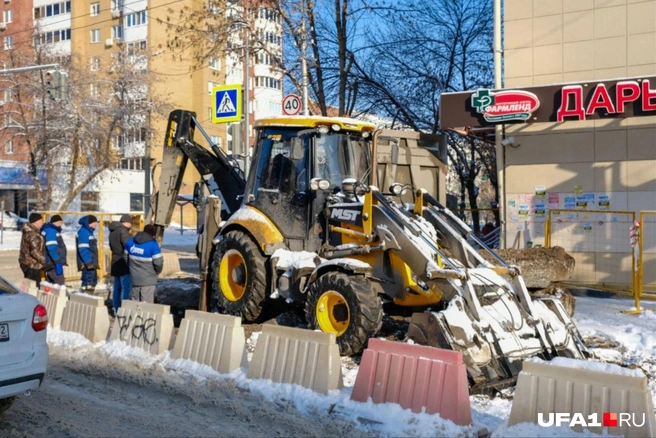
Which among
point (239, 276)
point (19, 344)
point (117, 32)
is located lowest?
point (19, 344)

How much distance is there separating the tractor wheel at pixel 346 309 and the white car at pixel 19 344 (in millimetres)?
3490

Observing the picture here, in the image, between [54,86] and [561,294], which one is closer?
[561,294]

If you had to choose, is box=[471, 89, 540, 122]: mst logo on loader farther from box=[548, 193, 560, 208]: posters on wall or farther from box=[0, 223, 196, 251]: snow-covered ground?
box=[0, 223, 196, 251]: snow-covered ground

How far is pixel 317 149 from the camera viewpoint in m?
10.1

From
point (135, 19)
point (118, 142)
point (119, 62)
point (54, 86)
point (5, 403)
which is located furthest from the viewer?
point (135, 19)

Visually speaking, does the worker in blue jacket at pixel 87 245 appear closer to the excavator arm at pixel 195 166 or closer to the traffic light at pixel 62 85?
the excavator arm at pixel 195 166

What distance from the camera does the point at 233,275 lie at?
1100 centimetres

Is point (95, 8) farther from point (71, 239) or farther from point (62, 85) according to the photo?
point (62, 85)

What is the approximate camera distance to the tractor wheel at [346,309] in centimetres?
853

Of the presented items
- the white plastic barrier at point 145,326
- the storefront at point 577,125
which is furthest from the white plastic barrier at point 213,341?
the storefront at point 577,125

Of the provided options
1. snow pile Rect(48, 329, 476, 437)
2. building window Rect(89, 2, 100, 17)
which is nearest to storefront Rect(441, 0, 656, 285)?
snow pile Rect(48, 329, 476, 437)

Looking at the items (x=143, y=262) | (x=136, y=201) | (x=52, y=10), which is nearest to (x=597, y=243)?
(x=143, y=262)

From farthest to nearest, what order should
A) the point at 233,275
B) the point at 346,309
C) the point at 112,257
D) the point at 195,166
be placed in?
the point at 112,257 < the point at 195,166 < the point at 233,275 < the point at 346,309

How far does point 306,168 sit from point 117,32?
1999 inches
